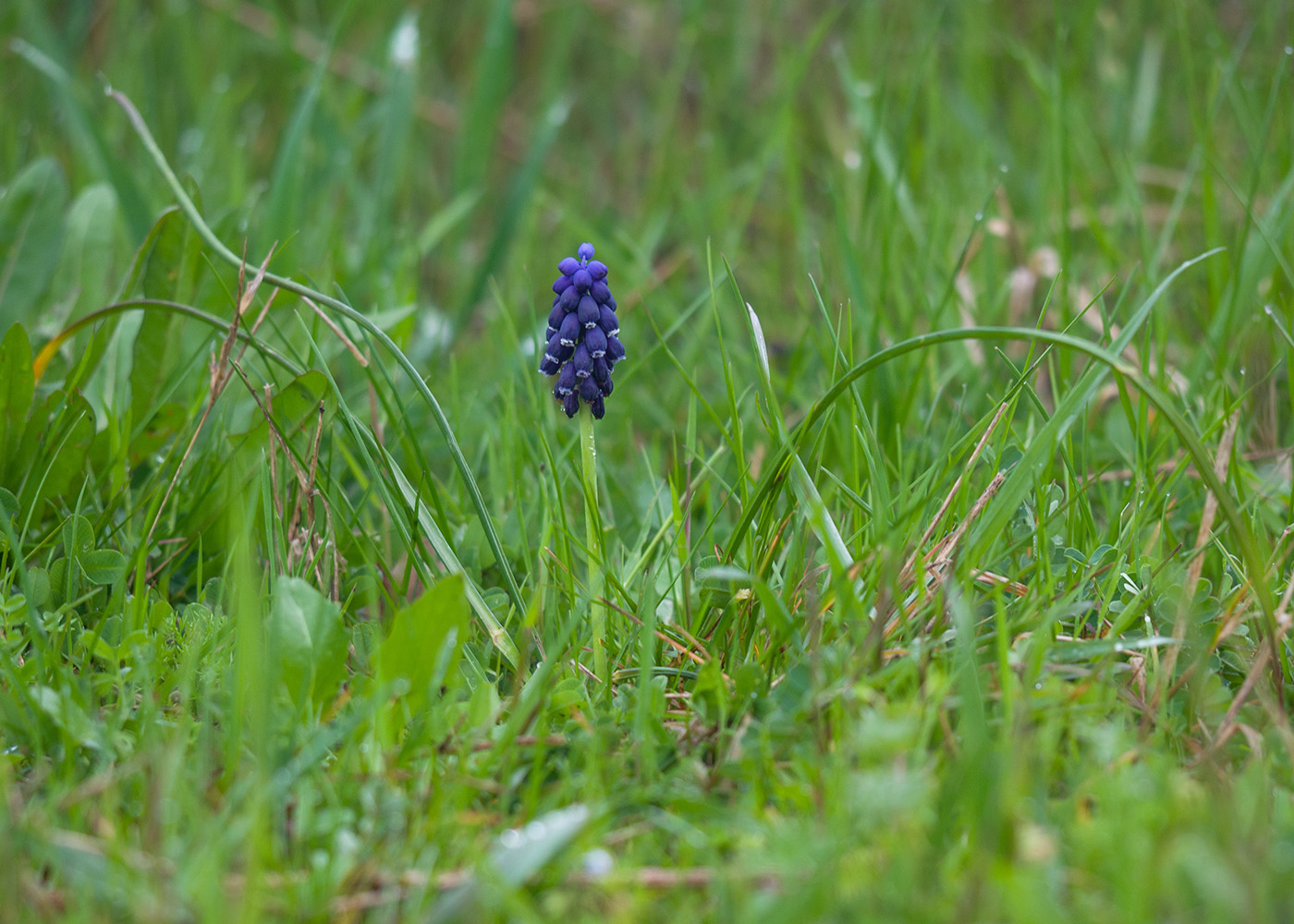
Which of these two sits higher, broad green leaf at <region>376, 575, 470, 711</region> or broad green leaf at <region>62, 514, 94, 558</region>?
broad green leaf at <region>62, 514, 94, 558</region>

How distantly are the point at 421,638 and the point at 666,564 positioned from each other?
629 mm

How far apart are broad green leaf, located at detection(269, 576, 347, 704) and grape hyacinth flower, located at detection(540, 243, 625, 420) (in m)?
0.54

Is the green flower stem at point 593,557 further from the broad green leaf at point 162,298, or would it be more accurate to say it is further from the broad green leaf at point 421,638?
the broad green leaf at point 162,298

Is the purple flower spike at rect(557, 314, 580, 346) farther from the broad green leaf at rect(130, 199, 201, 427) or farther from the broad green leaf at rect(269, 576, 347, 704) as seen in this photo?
the broad green leaf at rect(130, 199, 201, 427)

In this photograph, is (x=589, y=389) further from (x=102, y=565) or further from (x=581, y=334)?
(x=102, y=565)

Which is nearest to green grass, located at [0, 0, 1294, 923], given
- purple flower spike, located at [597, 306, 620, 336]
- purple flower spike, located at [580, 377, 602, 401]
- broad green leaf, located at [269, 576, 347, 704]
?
broad green leaf, located at [269, 576, 347, 704]

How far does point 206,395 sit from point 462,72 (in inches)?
137

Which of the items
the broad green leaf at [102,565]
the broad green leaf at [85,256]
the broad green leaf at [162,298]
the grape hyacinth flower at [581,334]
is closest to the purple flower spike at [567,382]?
the grape hyacinth flower at [581,334]

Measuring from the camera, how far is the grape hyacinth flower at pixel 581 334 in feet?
5.66

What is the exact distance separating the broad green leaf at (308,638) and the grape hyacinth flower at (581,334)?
21.3 inches

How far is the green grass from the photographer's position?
109cm

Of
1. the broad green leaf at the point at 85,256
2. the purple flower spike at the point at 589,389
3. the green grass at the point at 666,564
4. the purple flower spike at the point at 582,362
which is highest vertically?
the broad green leaf at the point at 85,256

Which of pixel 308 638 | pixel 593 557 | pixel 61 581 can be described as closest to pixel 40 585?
pixel 61 581

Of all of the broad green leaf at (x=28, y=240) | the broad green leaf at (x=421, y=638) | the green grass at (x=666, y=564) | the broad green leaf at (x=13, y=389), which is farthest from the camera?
the broad green leaf at (x=28, y=240)
